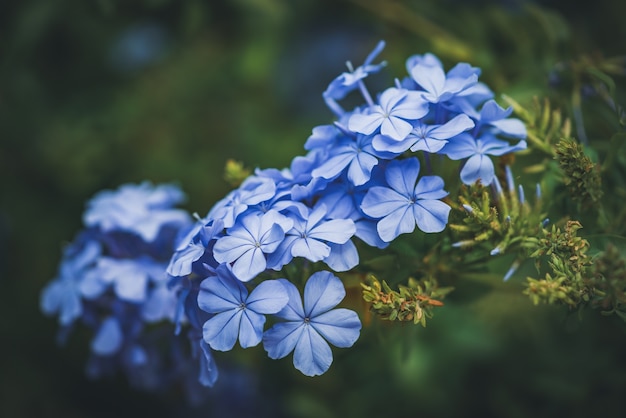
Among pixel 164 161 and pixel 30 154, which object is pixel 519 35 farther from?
pixel 30 154

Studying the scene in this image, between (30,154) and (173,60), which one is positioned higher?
(173,60)

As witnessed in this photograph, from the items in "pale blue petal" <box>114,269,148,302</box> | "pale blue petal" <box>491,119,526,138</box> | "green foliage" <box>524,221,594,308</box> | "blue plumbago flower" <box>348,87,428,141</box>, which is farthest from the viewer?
"pale blue petal" <box>114,269,148,302</box>

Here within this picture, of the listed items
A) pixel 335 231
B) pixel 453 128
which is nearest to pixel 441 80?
pixel 453 128

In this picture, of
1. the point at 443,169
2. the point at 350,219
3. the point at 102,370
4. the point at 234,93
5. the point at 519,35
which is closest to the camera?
the point at 350,219

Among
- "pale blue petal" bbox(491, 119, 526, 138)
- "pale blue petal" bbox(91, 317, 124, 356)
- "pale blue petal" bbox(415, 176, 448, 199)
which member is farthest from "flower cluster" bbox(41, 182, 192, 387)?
"pale blue petal" bbox(491, 119, 526, 138)

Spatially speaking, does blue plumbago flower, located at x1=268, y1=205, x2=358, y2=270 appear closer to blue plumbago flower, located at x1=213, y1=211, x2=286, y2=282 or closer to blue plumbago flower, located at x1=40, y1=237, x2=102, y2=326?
blue plumbago flower, located at x1=213, y1=211, x2=286, y2=282

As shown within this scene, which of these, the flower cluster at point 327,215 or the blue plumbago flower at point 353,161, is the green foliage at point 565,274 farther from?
the blue plumbago flower at point 353,161

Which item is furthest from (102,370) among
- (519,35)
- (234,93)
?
(234,93)
